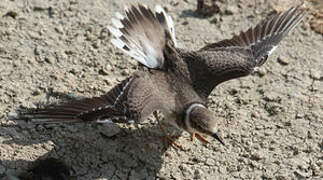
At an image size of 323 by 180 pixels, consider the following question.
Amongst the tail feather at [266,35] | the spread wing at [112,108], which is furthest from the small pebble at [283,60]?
the spread wing at [112,108]

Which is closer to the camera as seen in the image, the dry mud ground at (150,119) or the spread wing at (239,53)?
the dry mud ground at (150,119)

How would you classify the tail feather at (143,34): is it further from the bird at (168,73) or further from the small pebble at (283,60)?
the small pebble at (283,60)

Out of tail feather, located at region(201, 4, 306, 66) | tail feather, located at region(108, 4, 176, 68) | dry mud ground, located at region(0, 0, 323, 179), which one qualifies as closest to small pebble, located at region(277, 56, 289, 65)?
dry mud ground, located at region(0, 0, 323, 179)

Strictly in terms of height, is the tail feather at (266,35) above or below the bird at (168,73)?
above

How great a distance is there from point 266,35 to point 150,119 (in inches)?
86.4

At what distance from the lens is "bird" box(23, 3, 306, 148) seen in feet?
24.3

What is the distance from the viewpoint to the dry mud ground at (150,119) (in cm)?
773

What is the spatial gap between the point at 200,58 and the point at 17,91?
2.61 metres

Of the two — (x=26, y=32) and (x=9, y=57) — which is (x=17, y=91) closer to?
(x=9, y=57)

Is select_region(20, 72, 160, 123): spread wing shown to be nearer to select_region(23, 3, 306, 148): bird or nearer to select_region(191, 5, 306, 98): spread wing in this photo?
select_region(23, 3, 306, 148): bird

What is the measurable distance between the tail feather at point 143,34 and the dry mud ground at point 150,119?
2.15 ft

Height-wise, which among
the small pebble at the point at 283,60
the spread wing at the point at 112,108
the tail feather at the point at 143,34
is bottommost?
the spread wing at the point at 112,108

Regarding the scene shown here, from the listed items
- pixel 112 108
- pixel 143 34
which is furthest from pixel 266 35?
pixel 112 108

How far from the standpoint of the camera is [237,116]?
8.53 metres
